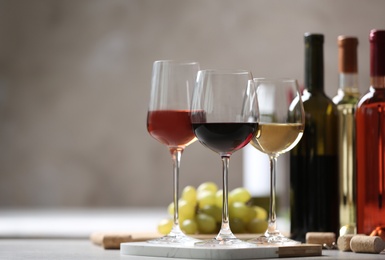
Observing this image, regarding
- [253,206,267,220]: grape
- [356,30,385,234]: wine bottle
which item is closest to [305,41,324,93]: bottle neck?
[356,30,385,234]: wine bottle

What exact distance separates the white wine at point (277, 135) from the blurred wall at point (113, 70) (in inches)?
100

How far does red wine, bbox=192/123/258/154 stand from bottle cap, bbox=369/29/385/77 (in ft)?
0.85

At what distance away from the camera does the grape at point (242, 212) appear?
156 cm

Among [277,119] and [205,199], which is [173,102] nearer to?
[277,119]

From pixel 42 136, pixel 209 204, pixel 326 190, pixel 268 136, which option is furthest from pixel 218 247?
pixel 42 136

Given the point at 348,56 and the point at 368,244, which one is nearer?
the point at 368,244

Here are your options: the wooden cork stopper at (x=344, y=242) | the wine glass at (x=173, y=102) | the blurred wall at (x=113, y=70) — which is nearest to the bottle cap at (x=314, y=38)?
the wine glass at (x=173, y=102)

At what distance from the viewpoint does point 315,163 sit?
4.41 feet

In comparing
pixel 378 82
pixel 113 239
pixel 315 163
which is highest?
pixel 378 82

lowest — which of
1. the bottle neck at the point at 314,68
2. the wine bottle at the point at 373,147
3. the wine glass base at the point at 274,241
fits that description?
the wine glass base at the point at 274,241

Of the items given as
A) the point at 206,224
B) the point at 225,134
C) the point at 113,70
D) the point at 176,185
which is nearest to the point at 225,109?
the point at 225,134

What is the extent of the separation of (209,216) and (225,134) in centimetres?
45

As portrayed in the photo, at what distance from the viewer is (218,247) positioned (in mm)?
1063

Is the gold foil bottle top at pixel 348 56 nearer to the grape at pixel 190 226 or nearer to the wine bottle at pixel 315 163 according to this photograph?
the wine bottle at pixel 315 163
